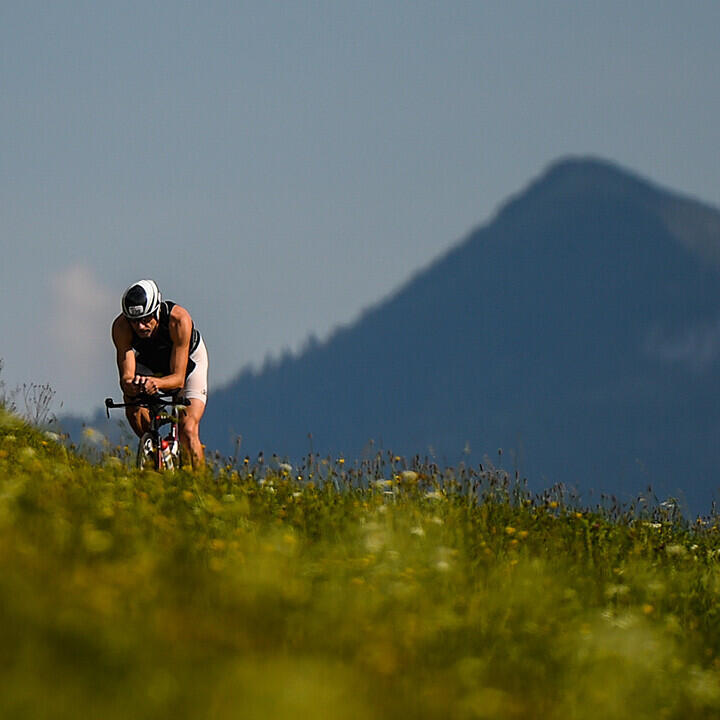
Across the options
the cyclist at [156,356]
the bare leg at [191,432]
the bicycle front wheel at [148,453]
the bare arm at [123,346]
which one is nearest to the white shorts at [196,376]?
the cyclist at [156,356]

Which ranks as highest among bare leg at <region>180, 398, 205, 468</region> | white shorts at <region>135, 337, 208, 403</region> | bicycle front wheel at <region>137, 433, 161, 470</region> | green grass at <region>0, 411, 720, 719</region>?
white shorts at <region>135, 337, 208, 403</region>

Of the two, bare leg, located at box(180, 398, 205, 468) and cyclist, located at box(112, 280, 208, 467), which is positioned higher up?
cyclist, located at box(112, 280, 208, 467)

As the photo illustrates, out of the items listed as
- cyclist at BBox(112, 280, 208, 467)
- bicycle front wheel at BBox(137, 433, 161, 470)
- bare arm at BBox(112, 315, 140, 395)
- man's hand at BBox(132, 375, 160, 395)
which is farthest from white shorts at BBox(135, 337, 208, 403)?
man's hand at BBox(132, 375, 160, 395)

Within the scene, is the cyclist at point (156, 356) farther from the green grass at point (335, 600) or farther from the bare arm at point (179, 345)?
the green grass at point (335, 600)

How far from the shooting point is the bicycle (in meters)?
10.4

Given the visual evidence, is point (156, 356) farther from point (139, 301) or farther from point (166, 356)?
point (139, 301)

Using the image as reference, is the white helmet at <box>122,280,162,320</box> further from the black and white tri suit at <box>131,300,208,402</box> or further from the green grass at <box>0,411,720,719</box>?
the green grass at <box>0,411,720,719</box>

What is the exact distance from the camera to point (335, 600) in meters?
6.21

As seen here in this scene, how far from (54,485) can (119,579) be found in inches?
123

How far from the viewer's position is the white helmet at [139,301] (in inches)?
407

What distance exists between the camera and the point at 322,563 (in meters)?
7.23

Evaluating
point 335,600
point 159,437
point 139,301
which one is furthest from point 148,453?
point 335,600

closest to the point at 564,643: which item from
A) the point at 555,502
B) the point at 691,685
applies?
the point at 691,685

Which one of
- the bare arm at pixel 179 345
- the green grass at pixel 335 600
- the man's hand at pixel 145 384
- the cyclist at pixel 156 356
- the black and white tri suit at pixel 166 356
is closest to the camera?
the green grass at pixel 335 600
